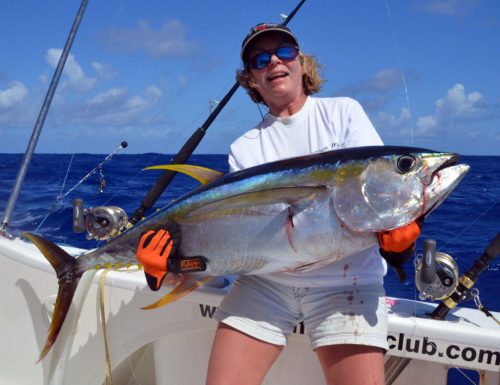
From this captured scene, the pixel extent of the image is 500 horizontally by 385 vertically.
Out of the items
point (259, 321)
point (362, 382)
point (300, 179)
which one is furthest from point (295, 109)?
point (362, 382)

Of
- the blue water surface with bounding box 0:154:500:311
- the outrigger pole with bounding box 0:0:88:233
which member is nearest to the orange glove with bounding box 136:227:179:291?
the outrigger pole with bounding box 0:0:88:233

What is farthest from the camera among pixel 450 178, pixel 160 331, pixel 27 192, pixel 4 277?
pixel 27 192

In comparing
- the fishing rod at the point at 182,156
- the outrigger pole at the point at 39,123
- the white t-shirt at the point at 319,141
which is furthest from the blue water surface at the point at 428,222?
the white t-shirt at the point at 319,141

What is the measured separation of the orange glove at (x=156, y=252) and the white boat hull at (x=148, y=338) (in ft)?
1.32

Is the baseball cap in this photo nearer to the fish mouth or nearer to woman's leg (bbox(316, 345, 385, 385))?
the fish mouth

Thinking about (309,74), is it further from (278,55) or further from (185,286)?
(185,286)

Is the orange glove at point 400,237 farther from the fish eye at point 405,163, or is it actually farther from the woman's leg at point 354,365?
the woman's leg at point 354,365

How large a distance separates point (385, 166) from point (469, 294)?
70 centimetres

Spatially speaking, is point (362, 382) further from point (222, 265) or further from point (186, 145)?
point (186, 145)

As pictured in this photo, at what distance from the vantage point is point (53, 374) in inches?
95.6

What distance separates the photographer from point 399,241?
4.96 ft

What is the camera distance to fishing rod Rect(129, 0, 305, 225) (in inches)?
111

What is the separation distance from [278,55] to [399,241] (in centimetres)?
97

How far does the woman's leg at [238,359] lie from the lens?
1.78 m
